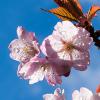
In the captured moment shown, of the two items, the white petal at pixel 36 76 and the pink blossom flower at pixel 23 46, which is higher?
the pink blossom flower at pixel 23 46

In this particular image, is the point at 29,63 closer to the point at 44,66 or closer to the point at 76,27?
the point at 44,66

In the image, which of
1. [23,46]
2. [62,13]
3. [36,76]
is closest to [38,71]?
[36,76]

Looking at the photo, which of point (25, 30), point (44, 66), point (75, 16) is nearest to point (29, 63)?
point (44, 66)

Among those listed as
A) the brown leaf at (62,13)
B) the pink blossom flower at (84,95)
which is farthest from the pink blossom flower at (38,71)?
the brown leaf at (62,13)

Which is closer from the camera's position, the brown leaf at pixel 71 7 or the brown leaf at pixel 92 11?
the brown leaf at pixel 71 7

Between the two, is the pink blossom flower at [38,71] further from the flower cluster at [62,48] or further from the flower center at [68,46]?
the flower center at [68,46]

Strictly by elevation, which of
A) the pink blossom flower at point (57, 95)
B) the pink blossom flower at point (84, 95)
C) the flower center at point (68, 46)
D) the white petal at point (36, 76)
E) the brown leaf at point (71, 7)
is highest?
the brown leaf at point (71, 7)

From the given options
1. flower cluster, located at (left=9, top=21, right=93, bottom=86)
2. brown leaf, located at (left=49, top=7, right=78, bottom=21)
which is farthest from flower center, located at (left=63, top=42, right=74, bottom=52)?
brown leaf, located at (left=49, top=7, right=78, bottom=21)

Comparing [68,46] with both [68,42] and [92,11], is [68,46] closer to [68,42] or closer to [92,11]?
[68,42]
